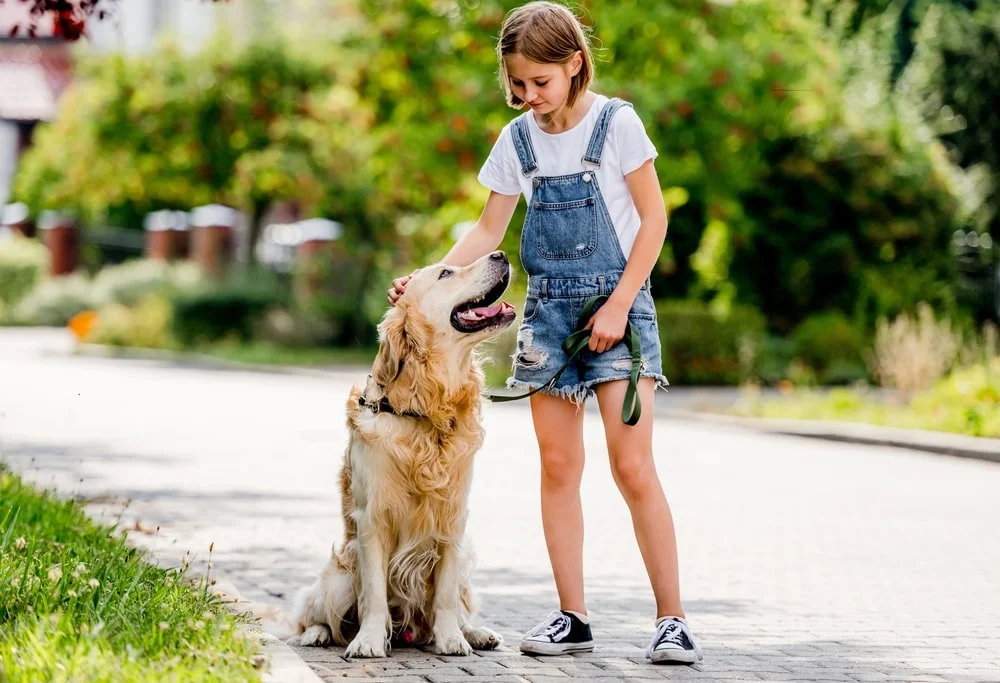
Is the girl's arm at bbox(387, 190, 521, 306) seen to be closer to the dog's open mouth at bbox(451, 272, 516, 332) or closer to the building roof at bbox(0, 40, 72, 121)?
the dog's open mouth at bbox(451, 272, 516, 332)

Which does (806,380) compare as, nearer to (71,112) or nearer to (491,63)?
(491,63)

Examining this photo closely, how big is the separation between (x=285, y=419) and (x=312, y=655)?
1196cm

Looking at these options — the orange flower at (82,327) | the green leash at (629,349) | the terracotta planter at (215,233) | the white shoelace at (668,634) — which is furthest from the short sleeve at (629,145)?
the terracotta planter at (215,233)

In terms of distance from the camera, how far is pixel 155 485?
11008 mm

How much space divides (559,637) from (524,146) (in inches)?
66.0

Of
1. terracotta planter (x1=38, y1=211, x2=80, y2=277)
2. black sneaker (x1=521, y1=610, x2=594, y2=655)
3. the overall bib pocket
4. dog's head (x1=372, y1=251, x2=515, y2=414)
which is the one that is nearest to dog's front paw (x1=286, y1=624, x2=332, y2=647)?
black sneaker (x1=521, y1=610, x2=594, y2=655)

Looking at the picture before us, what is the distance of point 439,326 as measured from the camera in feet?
17.1

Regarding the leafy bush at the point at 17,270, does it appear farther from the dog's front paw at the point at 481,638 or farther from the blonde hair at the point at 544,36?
the blonde hair at the point at 544,36

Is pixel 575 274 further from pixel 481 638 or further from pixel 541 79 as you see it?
pixel 481 638

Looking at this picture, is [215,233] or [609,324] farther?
[215,233]

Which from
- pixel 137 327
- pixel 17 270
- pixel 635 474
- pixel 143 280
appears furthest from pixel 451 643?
pixel 17 270

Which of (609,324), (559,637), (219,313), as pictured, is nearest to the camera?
(609,324)

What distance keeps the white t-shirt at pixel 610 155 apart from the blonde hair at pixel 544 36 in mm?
227

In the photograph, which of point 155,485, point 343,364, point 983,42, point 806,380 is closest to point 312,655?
point 155,485
